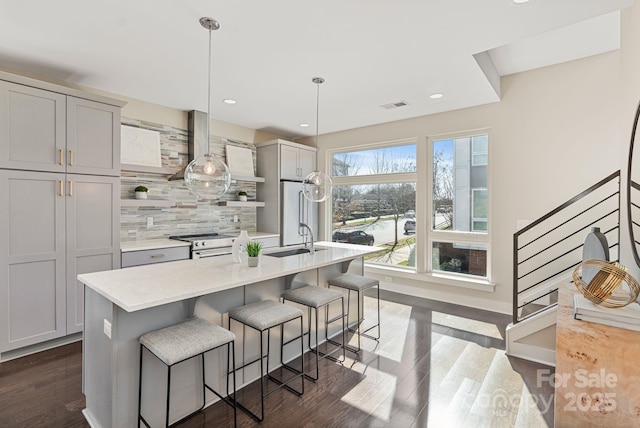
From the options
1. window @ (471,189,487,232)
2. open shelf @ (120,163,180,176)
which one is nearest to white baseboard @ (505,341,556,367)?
window @ (471,189,487,232)

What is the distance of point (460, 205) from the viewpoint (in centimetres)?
452

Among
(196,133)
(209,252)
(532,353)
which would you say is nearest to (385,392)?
(532,353)

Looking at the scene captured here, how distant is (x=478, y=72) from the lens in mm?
3184

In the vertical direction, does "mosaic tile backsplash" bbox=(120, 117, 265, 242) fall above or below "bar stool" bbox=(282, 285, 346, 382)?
above

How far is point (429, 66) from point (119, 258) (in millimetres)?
3796

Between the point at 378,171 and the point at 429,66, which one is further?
the point at 378,171

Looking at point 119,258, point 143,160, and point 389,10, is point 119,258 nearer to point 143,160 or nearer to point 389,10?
point 143,160

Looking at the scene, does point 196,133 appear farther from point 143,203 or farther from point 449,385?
point 449,385

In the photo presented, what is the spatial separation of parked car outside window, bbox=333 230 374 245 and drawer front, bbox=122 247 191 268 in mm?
2799

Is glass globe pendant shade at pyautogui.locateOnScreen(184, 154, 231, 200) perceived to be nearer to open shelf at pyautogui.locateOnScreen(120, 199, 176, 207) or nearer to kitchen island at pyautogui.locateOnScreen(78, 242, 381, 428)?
kitchen island at pyautogui.locateOnScreen(78, 242, 381, 428)

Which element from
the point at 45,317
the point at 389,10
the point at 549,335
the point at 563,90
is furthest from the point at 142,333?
the point at 563,90

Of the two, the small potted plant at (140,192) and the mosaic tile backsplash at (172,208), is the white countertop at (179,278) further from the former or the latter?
the mosaic tile backsplash at (172,208)

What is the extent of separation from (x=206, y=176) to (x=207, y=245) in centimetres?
189

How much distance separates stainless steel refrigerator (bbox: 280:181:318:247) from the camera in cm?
529
